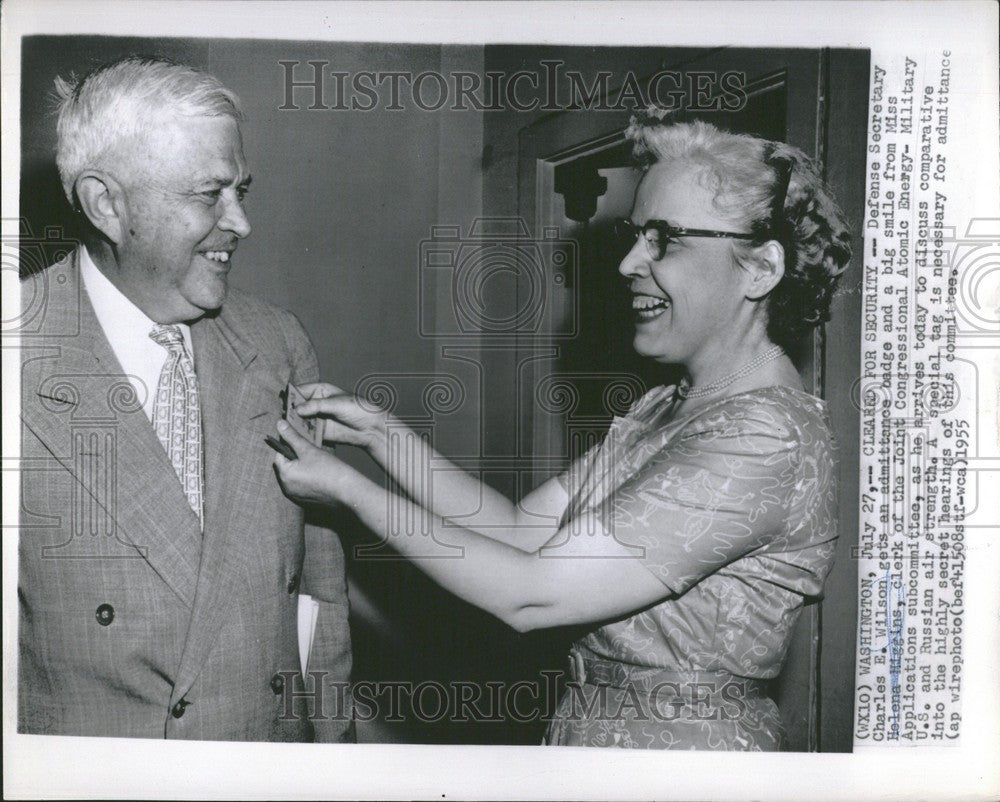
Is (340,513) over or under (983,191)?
under

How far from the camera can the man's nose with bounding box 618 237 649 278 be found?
115cm

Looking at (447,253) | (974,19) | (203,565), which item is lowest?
(203,565)

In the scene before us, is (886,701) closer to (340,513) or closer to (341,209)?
(340,513)

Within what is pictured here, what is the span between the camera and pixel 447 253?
1.20 meters

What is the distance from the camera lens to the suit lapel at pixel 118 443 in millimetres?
1142

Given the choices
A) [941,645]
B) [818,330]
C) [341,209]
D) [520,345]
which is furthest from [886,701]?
[341,209]

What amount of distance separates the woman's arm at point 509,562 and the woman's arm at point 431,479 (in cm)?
2

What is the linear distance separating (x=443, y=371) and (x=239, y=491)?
11.4 inches

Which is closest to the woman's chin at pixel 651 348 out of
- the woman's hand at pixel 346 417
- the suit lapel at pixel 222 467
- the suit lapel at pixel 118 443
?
the woman's hand at pixel 346 417
